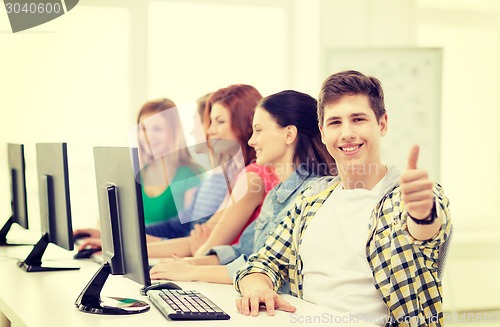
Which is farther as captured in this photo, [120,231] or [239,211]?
[239,211]

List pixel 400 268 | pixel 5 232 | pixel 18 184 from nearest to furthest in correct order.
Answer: pixel 400 268 → pixel 18 184 → pixel 5 232

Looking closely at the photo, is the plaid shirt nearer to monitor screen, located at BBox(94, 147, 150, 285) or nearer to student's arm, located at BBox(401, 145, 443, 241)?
student's arm, located at BBox(401, 145, 443, 241)

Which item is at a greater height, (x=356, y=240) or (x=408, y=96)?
(x=408, y=96)

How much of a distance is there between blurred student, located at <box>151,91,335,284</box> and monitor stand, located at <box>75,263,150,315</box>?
17.7 inches

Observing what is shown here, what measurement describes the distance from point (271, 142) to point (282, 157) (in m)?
0.07

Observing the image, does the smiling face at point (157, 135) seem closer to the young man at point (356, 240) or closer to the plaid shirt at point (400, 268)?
the young man at point (356, 240)

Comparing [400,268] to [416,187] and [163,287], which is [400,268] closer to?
[416,187]

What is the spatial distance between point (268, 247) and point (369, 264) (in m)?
0.42

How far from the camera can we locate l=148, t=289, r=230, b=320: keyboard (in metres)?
1.85

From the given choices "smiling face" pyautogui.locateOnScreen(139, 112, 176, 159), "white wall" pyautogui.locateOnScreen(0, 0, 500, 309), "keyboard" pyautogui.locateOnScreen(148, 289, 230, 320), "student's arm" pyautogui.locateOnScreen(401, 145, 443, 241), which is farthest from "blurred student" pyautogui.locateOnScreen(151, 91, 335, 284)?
"white wall" pyautogui.locateOnScreen(0, 0, 500, 309)

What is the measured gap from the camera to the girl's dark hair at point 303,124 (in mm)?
2580

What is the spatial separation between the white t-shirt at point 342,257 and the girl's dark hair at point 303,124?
419 mm

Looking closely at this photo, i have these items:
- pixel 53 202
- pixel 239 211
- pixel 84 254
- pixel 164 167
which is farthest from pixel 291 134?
pixel 164 167

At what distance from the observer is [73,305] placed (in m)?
2.09
